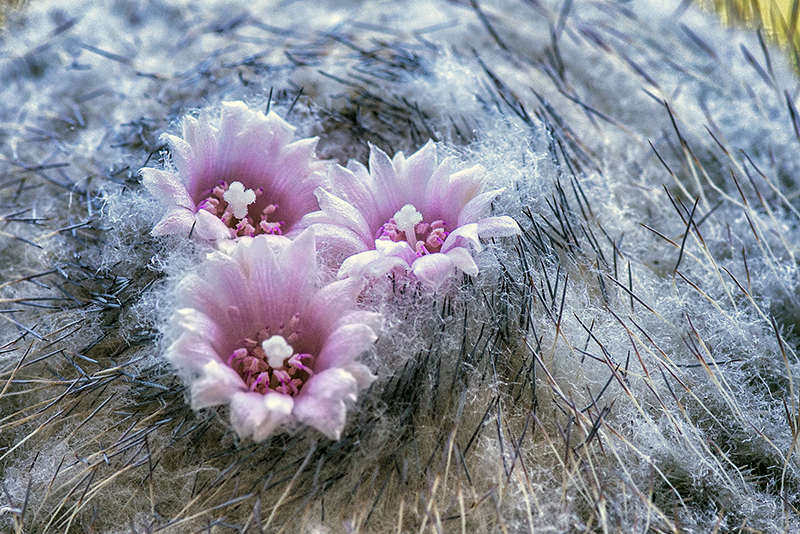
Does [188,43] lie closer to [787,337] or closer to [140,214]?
[140,214]

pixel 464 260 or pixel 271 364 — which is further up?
pixel 464 260

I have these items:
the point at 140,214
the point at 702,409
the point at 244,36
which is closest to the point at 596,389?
the point at 702,409

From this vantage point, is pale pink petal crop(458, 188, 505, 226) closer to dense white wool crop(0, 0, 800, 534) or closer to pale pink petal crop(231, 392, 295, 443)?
dense white wool crop(0, 0, 800, 534)

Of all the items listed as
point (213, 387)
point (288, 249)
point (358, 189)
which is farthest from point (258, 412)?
point (358, 189)

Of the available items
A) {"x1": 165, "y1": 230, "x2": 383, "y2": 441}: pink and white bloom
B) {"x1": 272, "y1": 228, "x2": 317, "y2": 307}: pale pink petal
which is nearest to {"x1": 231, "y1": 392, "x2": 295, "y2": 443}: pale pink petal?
{"x1": 165, "y1": 230, "x2": 383, "y2": 441}: pink and white bloom

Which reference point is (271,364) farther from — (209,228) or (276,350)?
(209,228)

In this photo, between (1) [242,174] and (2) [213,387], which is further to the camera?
(1) [242,174]

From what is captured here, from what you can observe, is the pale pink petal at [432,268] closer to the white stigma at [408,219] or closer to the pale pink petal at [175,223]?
the white stigma at [408,219]
